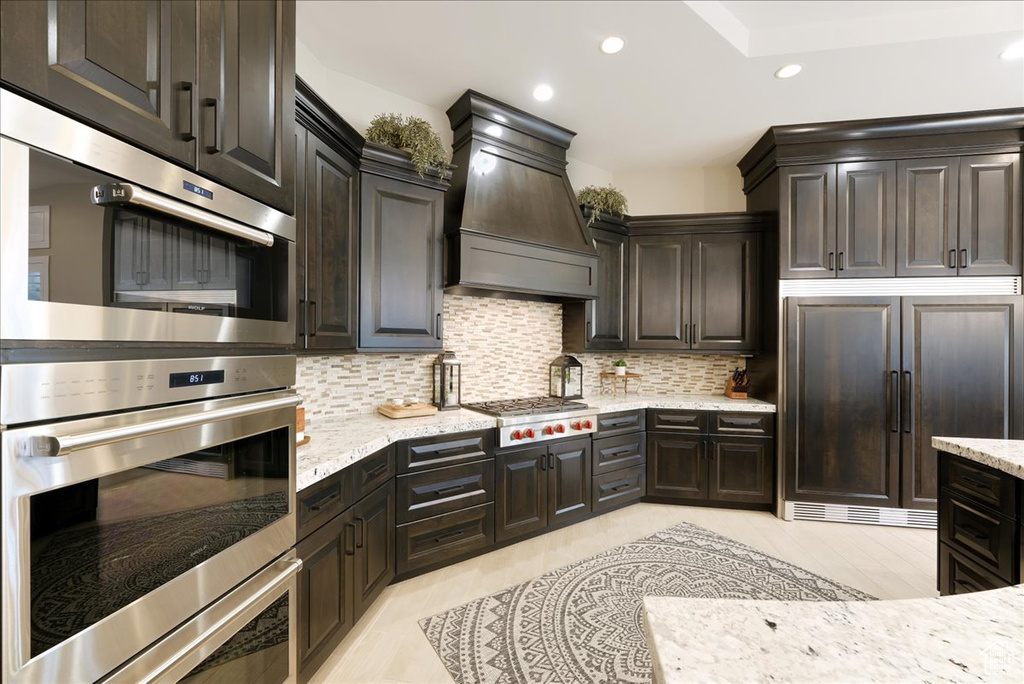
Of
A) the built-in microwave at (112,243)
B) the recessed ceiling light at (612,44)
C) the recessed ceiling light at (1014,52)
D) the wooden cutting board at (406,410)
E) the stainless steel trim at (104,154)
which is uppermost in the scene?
the recessed ceiling light at (612,44)

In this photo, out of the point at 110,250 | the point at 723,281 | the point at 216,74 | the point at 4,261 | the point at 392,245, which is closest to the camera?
the point at 4,261

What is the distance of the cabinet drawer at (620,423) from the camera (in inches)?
131

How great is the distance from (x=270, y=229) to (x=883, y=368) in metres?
4.13

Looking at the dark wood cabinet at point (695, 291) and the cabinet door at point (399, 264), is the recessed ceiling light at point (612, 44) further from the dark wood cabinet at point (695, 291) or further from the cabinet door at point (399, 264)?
the dark wood cabinet at point (695, 291)

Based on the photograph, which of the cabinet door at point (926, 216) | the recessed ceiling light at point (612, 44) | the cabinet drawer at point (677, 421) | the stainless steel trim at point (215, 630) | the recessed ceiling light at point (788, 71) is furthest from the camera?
the cabinet drawer at point (677, 421)

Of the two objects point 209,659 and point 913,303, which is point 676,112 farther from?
point 209,659

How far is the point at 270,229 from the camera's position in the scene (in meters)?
1.22

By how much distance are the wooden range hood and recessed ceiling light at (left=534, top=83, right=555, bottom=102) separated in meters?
0.21

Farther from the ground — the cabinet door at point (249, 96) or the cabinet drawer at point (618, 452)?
the cabinet door at point (249, 96)

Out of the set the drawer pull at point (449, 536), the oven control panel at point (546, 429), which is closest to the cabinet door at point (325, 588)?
the drawer pull at point (449, 536)

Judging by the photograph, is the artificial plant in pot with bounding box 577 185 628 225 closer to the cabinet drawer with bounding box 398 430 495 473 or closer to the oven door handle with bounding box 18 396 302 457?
the cabinet drawer with bounding box 398 430 495 473

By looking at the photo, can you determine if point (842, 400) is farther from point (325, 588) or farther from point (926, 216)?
point (325, 588)

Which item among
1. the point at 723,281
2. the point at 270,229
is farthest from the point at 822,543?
the point at 270,229

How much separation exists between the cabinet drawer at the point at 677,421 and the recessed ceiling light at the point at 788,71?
2.51m
